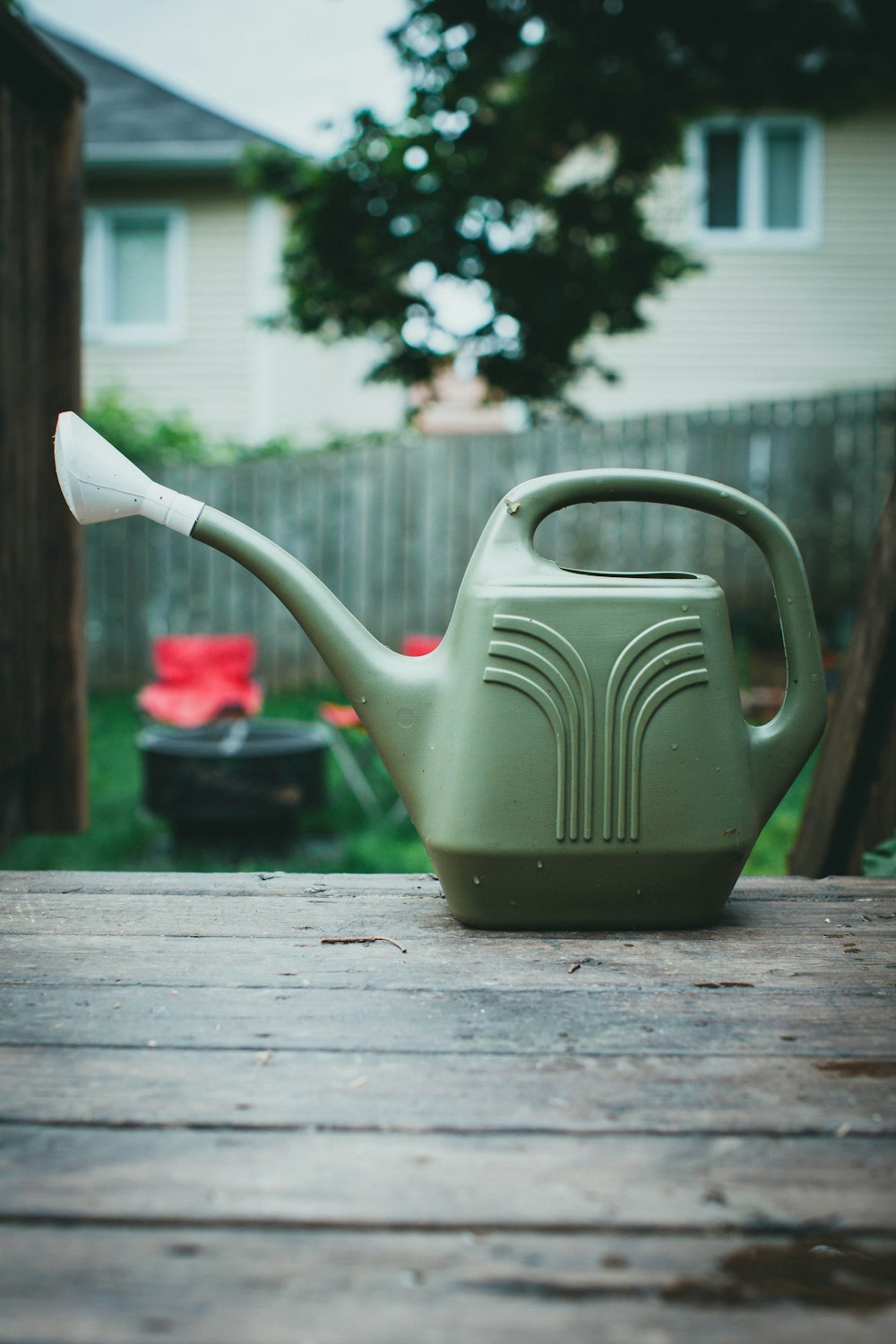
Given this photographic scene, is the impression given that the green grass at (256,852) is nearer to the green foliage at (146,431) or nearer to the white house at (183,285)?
the green foliage at (146,431)

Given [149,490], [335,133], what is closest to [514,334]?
[335,133]

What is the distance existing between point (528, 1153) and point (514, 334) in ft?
18.3

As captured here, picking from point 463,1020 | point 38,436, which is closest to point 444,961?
point 463,1020

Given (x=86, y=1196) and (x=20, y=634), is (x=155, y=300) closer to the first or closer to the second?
(x=20, y=634)

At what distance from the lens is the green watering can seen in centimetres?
98

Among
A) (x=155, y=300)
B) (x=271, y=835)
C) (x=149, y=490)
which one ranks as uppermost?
(x=155, y=300)

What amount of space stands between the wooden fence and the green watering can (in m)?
5.51

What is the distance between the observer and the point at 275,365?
380 inches

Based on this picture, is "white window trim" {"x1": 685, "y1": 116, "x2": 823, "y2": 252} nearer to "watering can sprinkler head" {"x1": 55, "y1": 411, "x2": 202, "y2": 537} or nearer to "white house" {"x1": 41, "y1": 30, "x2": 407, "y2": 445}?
"white house" {"x1": 41, "y1": 30, "x2": 407, "y2": 445}

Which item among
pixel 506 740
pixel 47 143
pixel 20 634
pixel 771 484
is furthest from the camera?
pixel 771 484

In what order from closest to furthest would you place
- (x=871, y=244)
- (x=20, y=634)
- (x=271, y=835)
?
(x=20, y=634)
(x=271, y=835)
(x=871, y=244)

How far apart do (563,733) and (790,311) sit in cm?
950

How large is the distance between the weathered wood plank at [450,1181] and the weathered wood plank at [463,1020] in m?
0.13

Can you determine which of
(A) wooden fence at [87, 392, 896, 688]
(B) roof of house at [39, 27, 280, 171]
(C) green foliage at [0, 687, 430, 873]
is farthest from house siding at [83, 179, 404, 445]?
(C) green foliage at [0, 687, 430, 873]
